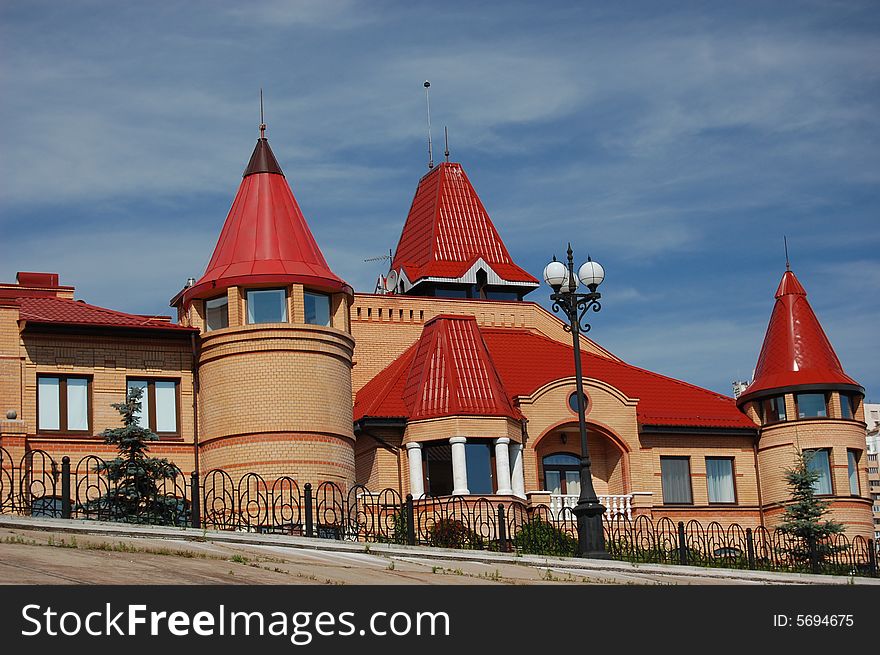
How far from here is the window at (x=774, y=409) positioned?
43.7 m

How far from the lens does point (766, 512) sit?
43.3m

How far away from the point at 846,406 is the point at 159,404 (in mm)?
20332

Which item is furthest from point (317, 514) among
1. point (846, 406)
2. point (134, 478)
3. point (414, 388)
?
point (846, 406)

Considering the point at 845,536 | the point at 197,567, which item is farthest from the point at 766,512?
the point at 197,567

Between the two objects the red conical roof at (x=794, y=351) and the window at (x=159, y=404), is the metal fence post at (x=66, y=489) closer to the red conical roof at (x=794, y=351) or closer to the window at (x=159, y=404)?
the window at (x=159, y=404)

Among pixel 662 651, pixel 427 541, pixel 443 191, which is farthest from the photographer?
pixel 443 191

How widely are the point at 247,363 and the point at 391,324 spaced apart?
1076cm

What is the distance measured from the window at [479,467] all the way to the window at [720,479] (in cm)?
822

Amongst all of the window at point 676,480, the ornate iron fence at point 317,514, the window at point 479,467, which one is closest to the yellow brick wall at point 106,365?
the ornate iron fence at point 317,514

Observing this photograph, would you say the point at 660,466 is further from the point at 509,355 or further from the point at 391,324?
the point at 391,324

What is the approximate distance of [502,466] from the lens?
123 feet

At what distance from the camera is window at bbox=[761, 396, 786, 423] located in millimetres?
43700

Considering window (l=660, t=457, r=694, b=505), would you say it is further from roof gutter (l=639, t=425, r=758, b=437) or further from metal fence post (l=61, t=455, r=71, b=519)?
metal fence post (l=61, t=455, r=71, b=519)

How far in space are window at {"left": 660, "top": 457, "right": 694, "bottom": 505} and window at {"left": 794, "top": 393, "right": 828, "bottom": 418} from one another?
A: 12.0 ft
